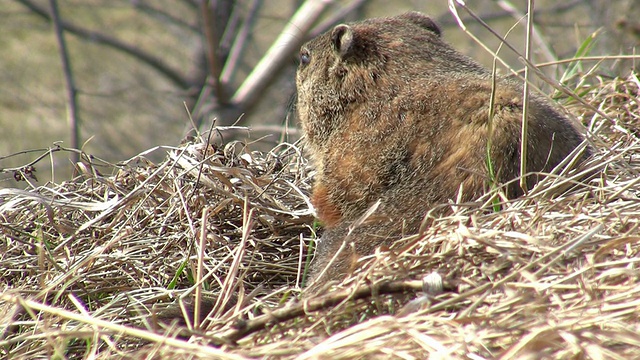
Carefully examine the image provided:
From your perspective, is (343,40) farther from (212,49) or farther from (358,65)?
(212,49)

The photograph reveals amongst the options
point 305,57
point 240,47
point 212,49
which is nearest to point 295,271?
point 305,57

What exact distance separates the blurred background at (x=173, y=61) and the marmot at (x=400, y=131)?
1646mm

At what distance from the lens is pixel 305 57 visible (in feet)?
11.9

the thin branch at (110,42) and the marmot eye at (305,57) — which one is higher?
the thin branch at (110,42)

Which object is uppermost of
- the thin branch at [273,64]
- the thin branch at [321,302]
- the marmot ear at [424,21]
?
the thin branch at [273,64]

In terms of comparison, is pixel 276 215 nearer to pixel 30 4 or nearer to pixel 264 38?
pixel 30 4

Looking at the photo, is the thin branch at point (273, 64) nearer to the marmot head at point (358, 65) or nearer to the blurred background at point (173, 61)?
the blurred background at point (173, 61)

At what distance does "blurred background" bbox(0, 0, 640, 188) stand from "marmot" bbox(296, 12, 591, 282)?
165 centimetres

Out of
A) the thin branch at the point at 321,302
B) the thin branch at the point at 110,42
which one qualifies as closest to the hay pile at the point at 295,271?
the thin branch at the point at 321,302

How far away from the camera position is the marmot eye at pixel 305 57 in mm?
3588

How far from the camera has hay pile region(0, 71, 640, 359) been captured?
1623 mm

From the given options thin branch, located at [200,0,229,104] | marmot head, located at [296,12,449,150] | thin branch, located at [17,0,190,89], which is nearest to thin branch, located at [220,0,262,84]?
thin branch, located at [200,0,229,104]

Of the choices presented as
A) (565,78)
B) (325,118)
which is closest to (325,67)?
(325,118)

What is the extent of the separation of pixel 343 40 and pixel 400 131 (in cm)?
73
